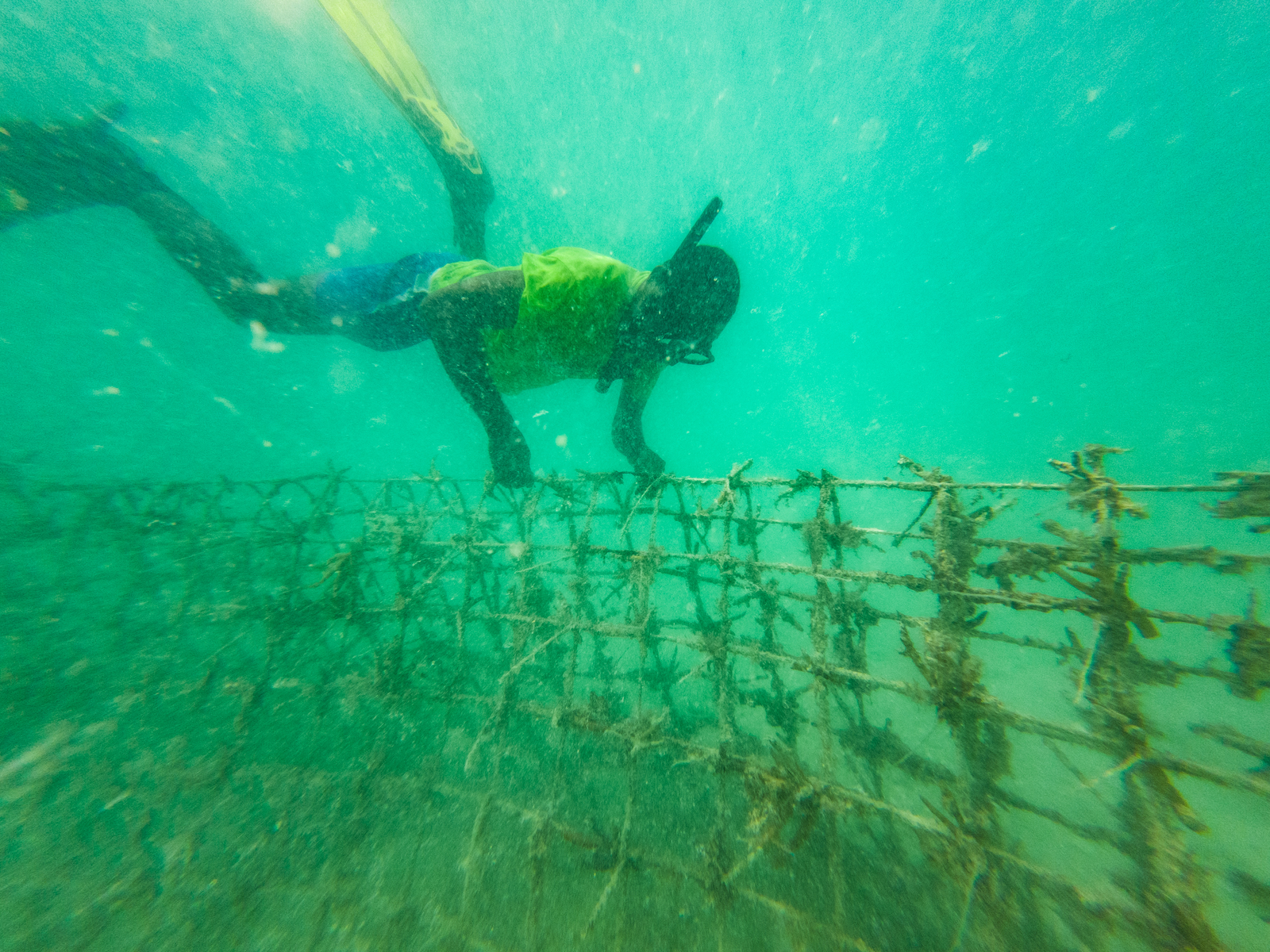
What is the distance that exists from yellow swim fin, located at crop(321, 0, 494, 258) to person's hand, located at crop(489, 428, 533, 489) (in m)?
5.96

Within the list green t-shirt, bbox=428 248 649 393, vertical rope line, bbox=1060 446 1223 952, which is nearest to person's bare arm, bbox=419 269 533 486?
green t-shirt, bbox=428 248 649 393

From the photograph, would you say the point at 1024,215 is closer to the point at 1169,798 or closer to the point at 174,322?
the point at 1169,798

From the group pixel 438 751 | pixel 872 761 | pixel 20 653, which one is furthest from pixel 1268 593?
pixel 20 653

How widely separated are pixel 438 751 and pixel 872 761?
5.96 meters

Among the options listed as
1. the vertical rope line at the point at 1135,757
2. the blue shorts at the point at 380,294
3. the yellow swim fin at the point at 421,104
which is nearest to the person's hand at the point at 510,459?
the blue shorts at the point at 380,294

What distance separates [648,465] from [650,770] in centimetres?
426

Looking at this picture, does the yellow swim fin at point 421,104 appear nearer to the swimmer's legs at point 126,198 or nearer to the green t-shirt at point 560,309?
the swimmer's legs at point 126,198

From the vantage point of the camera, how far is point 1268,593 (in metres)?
24.5

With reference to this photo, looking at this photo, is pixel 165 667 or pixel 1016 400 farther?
pixel 1016 400

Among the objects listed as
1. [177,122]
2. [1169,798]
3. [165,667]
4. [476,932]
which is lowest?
[476,932]

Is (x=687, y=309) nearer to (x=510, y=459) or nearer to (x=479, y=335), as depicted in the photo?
(x=479, y=335)

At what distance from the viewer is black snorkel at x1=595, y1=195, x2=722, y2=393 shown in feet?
13.0

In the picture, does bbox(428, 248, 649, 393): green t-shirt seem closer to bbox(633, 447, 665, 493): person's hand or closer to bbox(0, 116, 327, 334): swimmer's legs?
bbox(633, 447, 665, 493): person's hand

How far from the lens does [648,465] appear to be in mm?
5832
